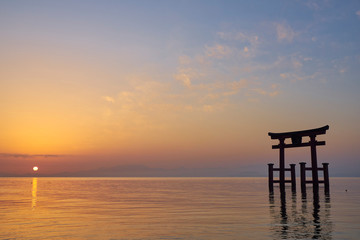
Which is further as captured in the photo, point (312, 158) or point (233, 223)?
point (312, 158)

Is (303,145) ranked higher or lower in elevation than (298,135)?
lower

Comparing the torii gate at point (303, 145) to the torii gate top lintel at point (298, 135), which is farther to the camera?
the torii gate at point (303, 145)

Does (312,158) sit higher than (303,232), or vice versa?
(312,158)

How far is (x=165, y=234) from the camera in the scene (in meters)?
10.4

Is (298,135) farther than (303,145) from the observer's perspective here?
Yes

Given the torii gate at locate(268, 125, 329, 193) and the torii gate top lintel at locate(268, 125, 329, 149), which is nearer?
the torii gate top lintel at locate(268, 125, 329, 149)

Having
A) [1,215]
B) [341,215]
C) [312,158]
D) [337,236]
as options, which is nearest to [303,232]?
[337,236]

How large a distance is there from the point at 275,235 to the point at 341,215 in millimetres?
6042

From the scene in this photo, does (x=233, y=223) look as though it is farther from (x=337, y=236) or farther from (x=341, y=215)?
(x=341, y=215)

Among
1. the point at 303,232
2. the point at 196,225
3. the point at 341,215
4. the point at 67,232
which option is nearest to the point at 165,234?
the point at 196,225

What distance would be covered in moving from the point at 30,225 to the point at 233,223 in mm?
7051

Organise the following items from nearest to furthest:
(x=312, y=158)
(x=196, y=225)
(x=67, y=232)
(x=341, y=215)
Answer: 1. (x=67, y=232)
2. (x=196, y=225)
3. (x=341, y=215)
4. (x=312, y=158)

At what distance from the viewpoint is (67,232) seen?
10.9 m

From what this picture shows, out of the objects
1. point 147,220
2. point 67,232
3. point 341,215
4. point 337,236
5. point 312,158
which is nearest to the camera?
point 337,236
